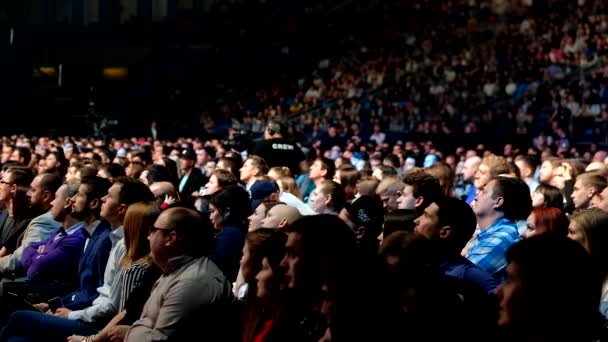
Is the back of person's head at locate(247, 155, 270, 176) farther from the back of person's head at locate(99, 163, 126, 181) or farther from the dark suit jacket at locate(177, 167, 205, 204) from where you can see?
the dark suit jacket at locate(177, 167, 205, 204)

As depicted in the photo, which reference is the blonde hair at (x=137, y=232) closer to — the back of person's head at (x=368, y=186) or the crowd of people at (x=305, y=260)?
the crowd of people at (x=305, y=260)

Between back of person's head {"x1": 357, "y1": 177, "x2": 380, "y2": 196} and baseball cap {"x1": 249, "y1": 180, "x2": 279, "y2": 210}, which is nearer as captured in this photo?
baseball cap {"x1": 249, "y1": 180, "x2": 279, "y2": 210}

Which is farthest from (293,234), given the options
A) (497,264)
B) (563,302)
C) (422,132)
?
(422,132)

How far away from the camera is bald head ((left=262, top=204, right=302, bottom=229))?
19.4ft

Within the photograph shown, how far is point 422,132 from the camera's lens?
2189 centimetres

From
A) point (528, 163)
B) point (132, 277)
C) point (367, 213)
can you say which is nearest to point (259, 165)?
point (528, 163)

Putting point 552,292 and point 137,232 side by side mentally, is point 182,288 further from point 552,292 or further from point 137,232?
point 552,292

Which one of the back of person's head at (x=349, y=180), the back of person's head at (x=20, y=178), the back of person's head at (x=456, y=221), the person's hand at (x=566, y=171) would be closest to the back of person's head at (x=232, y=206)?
the back of person's head at (x=456, y=221)

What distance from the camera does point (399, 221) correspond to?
19.9 ft

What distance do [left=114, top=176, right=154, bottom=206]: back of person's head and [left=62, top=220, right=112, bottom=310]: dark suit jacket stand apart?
27 centimetres

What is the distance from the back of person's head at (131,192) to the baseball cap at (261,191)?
1253 mm

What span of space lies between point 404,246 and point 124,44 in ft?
105

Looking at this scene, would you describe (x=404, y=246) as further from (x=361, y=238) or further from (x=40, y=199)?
(x=40, y=199)

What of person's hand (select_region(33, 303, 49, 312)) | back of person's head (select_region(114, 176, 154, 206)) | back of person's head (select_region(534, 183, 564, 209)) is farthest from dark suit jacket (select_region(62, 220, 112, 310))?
back of person's head (select_region(534, 183, 564, 209))
